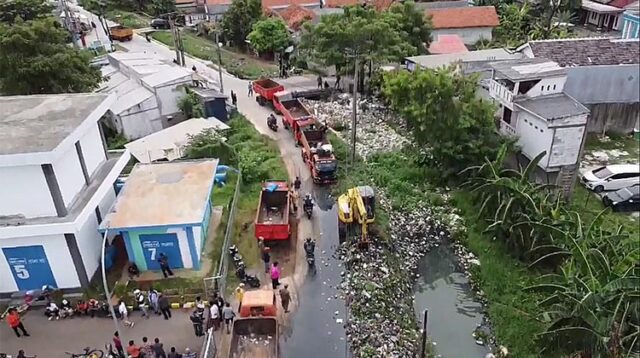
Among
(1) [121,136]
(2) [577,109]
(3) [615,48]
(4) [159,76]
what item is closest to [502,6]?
(3) [615,48]

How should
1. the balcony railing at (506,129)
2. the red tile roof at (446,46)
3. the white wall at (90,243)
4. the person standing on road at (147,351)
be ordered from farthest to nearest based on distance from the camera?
the red tile roof at (446,46) < the balcony railing at (506,129) < the white wall at (90,243) < the person standing on road at (147,351)

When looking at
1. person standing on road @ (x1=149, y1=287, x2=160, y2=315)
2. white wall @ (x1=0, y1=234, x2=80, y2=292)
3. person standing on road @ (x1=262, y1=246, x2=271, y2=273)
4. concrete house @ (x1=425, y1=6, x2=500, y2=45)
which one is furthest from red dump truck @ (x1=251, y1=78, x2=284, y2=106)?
person standing on road @ (x1=149, y1=287, x2=160, y2=315)

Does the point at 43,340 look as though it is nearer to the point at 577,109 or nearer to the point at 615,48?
the point at 577,109

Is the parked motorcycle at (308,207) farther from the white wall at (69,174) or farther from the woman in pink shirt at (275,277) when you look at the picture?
the white wall at (69,174)

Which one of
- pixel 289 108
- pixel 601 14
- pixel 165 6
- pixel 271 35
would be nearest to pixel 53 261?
pixel 289 108

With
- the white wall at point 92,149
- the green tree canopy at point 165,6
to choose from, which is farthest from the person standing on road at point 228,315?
the green tree canopy at point 165,6
